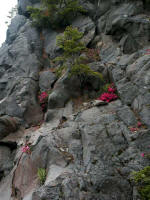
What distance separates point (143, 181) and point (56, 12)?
1700 centimetres

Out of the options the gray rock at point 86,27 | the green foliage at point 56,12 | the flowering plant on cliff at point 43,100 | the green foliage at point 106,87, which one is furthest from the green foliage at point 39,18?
the green foliage at point 106,87

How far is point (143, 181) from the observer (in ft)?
18.1

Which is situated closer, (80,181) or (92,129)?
(80,181)

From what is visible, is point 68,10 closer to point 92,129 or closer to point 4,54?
point 4,54

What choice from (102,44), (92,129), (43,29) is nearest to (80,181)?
(92,129)

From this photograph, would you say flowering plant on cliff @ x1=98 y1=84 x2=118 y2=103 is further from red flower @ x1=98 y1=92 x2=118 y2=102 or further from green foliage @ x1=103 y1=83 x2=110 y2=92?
green foliage @ x1=103 y1=83 x2=110 y2=92

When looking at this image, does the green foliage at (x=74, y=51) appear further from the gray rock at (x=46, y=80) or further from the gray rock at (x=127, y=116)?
the gray rock at (x=127, y=116)

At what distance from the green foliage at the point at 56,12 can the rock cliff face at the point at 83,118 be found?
981mm

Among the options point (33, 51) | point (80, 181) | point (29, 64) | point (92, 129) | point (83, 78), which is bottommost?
point (80, 181)

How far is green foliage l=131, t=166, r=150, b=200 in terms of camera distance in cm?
527

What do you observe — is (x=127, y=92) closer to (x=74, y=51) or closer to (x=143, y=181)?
(x=74, y=51)

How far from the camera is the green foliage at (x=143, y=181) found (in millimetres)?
5266

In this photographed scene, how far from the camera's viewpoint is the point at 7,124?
11445mm

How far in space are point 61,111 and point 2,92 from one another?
7262mm
